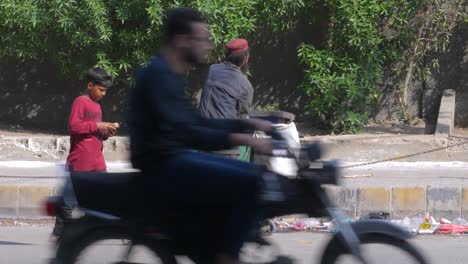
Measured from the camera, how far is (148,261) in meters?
4.47

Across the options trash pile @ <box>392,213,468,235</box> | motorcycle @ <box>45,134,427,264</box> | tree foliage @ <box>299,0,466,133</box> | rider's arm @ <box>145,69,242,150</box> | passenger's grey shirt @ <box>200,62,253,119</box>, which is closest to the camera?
rider's arm @ <box>145,69,242,150</box>

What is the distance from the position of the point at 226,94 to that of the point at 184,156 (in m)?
2.81

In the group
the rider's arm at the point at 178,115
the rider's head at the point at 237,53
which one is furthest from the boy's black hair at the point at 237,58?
the rider's arm at the point at 178,115

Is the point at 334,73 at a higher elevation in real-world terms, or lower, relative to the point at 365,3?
lower

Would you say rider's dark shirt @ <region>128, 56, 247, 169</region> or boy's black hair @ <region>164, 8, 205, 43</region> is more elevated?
boy's black hair @ <region>164, 8, 205, 43</region>

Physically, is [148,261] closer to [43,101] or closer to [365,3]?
[365,3]

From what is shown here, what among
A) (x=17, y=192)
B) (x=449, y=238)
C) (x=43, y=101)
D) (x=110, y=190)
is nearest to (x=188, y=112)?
(x=110, y=190)

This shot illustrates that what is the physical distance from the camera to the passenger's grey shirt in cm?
702

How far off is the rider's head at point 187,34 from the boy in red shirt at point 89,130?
9.15ft

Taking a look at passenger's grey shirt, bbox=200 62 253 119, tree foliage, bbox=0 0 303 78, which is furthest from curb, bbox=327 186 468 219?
tree foliage, bbox=0 0 303 78

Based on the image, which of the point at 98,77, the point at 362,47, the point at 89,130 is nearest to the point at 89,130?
the point at 89,130

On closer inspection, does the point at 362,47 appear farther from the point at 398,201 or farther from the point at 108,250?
the point at 108,250

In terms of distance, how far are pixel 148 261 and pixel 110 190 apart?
398mm

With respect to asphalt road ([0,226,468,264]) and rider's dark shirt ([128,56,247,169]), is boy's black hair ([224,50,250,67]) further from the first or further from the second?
rider's dark shirt ([128,56,247,169])
